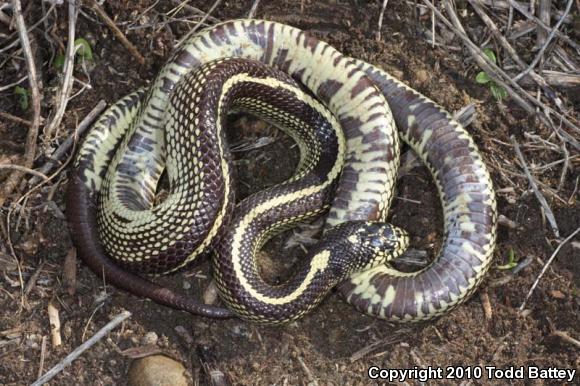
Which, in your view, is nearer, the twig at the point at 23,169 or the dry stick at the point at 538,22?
the twig at the point at 23,169

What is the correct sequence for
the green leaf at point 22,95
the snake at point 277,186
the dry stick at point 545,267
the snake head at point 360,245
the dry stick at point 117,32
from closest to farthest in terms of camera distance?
the snake at point 277,186
the snake head at point 360,245
the dry stick at point 545,267
the dry stick at point 117,32
the green leaf at point 22,95

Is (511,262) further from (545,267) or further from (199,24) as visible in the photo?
(199,24)

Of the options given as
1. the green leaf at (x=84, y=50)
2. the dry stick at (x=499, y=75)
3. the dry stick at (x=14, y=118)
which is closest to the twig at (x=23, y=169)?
the dry stick at (x=14, y=118)

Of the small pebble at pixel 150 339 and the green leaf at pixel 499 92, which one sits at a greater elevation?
the green leaf at pixel 499 92

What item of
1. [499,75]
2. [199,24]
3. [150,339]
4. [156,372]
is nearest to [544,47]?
[499,75]

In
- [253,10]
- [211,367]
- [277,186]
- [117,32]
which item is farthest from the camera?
[253,10]

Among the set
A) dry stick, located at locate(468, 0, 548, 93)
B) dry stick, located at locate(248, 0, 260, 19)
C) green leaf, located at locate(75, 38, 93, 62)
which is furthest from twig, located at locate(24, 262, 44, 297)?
dry stick, located at locate(468, 0, 548, 93)

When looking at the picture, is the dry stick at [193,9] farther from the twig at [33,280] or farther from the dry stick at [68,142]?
the twig at [33,280]

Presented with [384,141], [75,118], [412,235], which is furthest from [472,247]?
[75,118]
